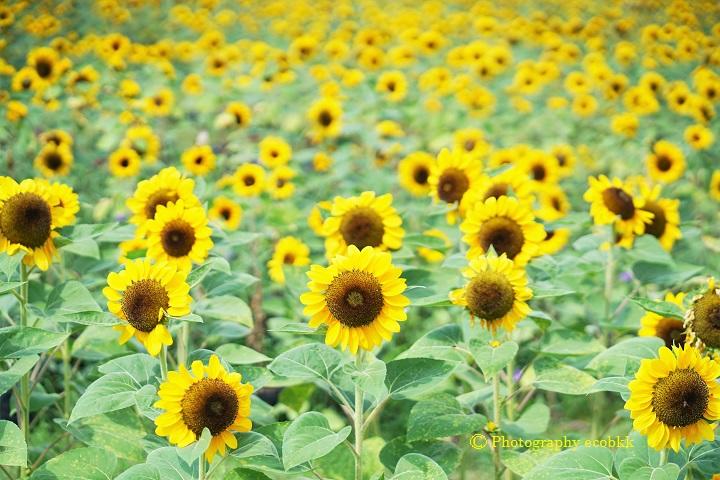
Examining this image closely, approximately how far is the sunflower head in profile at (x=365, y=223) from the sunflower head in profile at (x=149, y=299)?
0.58 m

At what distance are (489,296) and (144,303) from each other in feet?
2.56

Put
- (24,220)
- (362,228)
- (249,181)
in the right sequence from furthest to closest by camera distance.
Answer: (249,181), (362,228), (24,220)

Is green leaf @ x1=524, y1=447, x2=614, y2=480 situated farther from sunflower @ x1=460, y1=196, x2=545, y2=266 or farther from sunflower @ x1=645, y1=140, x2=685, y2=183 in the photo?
sunflower @ x1=645, y1=140, x2=685, y2=183

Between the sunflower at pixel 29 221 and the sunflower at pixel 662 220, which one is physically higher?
the sunflower at pixel 29 221

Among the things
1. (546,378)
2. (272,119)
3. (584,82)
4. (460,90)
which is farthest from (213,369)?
(584,82)

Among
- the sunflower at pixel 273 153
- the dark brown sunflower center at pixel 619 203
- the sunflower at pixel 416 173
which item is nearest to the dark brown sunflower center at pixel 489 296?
the dark brown sunflower center at pixel 619 203

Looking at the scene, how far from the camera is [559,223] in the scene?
221cm

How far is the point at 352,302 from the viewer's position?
5.45 ft

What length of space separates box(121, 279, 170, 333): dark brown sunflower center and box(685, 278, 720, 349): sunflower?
118 centimetres

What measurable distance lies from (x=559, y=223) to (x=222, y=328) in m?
1.07

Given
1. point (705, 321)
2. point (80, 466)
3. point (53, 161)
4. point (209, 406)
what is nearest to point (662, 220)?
point (705, 321)

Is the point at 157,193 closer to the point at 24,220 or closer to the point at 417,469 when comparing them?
the point at 24,220

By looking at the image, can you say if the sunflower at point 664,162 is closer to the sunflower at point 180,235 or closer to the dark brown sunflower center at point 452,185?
the dark brown sunflower center at point 452,185

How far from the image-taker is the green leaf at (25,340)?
68.0 inches
